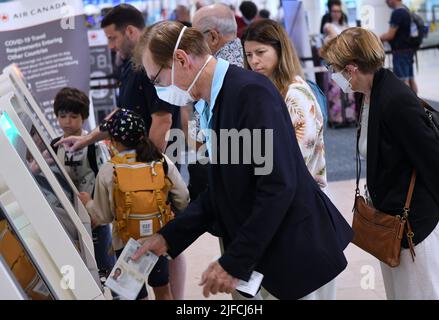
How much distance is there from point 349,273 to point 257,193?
2.72 metres

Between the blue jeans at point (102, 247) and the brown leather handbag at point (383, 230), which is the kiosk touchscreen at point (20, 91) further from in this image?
the brown leather handbag at point (383, 230)

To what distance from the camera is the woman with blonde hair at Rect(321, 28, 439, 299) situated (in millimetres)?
2518

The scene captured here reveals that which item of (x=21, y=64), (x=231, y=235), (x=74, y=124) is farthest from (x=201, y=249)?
(x=231, y=235)

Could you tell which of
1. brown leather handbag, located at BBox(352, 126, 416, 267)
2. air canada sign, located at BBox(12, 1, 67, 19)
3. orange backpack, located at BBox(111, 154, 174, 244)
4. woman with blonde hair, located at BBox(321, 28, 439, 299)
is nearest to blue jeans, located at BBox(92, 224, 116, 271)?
orange backpack, located at BBox(111, 154, 174, 244)

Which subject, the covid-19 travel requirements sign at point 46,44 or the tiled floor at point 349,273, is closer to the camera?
the tiled floor at point 349,273

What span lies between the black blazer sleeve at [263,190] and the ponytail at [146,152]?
4.49ft

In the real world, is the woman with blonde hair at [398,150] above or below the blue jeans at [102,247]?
above

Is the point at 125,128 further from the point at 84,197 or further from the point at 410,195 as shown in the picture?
the point at 410,195

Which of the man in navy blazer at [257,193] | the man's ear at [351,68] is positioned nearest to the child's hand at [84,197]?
the man in navy blazer at [257,193]

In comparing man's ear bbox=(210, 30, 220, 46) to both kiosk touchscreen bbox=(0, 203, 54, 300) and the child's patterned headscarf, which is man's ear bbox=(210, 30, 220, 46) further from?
kiosk touchscreen bbox=(0, 203, 54, 300)

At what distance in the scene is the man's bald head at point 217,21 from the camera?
3500mm

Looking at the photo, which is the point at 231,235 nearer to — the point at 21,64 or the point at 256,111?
the point at 256,111

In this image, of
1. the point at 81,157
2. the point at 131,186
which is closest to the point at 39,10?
the point at 81,157

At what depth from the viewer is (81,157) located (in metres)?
3.57
